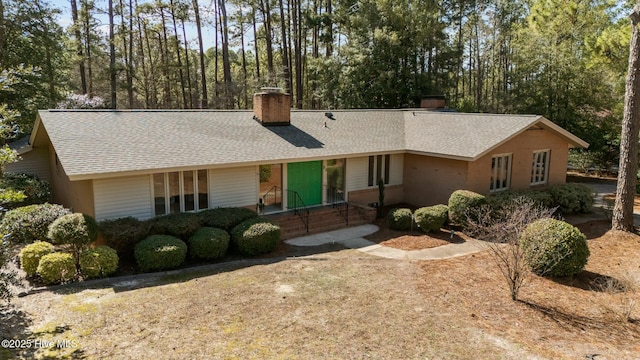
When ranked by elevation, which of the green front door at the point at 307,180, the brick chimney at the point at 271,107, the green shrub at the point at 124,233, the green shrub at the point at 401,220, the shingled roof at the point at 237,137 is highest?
the brick chimney at the point at 271,107

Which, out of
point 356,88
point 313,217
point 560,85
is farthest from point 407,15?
point 313,217

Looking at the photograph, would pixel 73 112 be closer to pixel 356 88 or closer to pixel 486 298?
pixel 486 298

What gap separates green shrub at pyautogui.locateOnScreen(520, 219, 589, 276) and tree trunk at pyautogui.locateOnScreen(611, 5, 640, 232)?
588cm

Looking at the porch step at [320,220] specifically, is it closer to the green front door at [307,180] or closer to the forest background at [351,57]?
the green front door at [307,180]

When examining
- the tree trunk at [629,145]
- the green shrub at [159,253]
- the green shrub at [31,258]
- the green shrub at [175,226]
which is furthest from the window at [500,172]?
the green shrub at [31,258]

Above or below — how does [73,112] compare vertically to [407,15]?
below

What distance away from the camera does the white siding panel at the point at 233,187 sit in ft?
47.8

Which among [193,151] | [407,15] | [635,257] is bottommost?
[635,257]

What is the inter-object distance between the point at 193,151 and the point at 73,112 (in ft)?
15.7

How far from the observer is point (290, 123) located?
19.2m

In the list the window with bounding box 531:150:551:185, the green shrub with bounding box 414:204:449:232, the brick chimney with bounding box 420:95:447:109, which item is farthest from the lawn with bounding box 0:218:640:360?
the brick chimney with bounding box 420:95:447:109

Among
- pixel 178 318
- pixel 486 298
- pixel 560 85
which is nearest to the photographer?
pixel 178 318

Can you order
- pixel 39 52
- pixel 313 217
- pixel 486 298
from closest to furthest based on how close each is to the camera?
pixel 486 298 < pixel 313 217 < pixel 39 52

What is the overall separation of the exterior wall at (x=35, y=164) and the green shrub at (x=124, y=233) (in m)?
8.50
